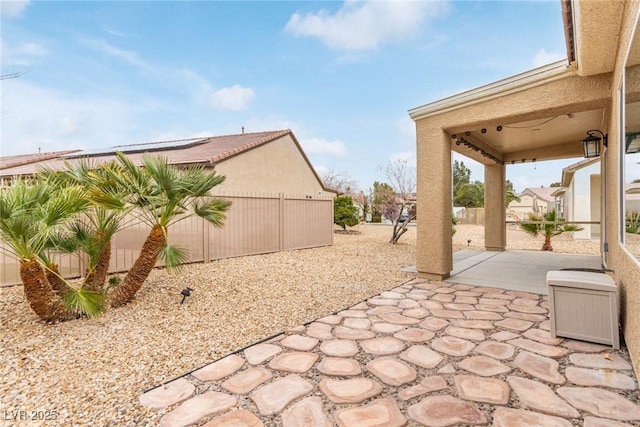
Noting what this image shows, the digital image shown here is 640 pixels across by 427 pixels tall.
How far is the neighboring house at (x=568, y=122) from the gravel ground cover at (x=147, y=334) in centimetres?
237

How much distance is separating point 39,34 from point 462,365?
11340 millimetres

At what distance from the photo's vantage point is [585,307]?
3.87 meters

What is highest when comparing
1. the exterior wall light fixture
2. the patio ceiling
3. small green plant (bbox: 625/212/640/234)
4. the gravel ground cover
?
the patio ceiling

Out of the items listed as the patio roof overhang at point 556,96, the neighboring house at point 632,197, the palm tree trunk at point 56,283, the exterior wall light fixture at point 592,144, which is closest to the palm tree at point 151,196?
the palm tree trunk at point 56,283

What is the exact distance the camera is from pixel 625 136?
372 centimetres

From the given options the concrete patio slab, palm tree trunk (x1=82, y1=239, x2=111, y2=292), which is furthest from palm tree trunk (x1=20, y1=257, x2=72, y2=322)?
the concrete patio slab

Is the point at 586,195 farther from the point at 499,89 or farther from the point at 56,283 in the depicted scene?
the point at 56,283

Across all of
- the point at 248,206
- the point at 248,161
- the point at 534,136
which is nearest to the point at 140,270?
the point at 248,206

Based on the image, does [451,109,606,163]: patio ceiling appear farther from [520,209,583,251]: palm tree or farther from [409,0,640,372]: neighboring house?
[520,209,583,251]: palm tree

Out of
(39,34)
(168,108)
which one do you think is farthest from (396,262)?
(168,108)

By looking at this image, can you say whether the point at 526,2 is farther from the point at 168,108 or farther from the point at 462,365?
the point at 168,108

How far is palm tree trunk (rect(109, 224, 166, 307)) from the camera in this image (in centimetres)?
519

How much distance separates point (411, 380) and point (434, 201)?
4.63 m

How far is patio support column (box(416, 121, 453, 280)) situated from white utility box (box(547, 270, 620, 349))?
115 inches
